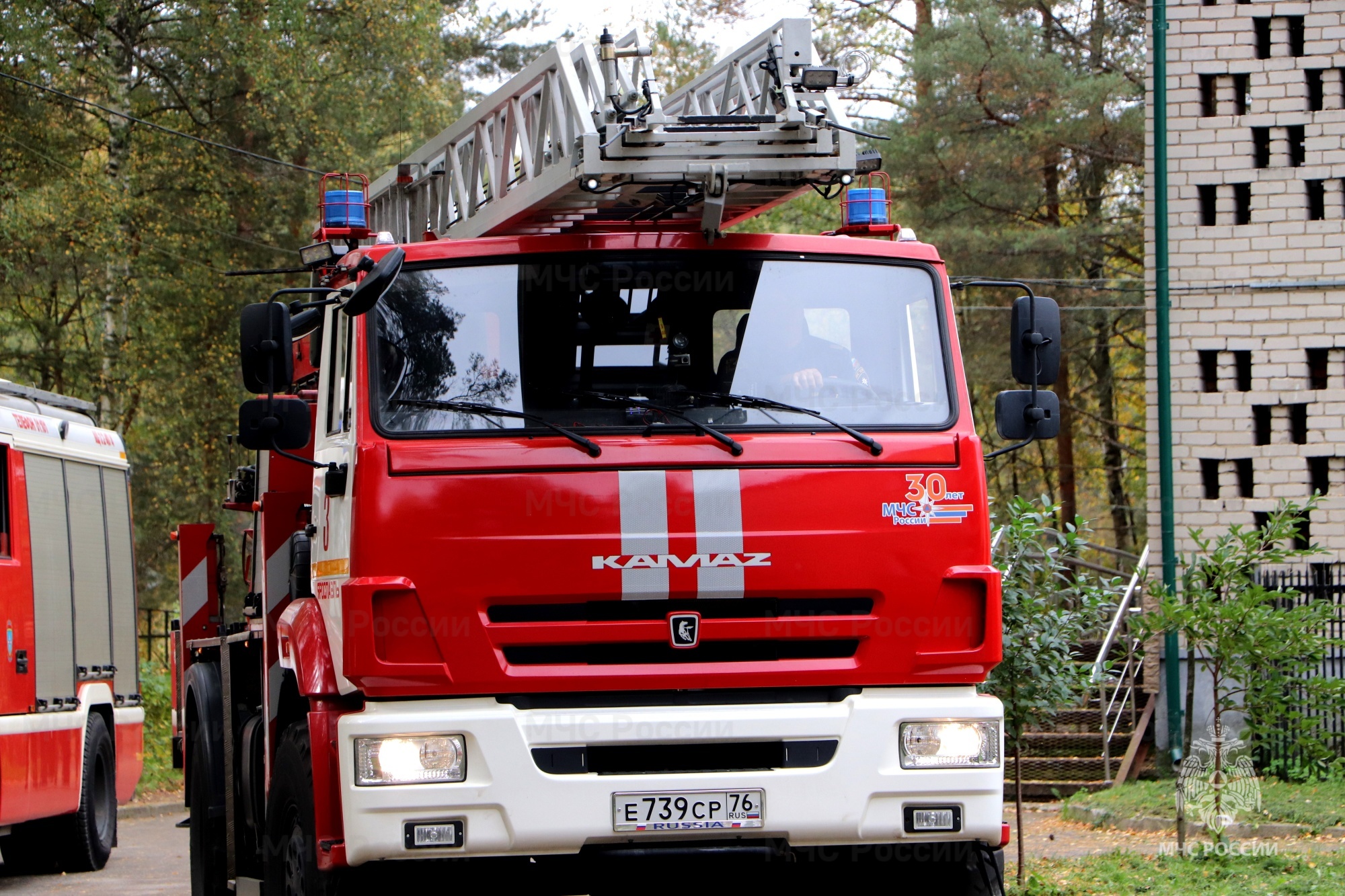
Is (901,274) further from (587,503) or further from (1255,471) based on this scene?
(1255,471)

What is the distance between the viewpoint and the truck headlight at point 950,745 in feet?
20.6

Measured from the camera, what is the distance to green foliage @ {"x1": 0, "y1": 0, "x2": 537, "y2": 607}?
2492 cm

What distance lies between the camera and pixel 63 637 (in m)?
13.2

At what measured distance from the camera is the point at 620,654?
245 inches

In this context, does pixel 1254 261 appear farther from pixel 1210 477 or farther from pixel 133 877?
pixel 133 877

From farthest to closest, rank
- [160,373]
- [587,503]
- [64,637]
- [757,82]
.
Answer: [160,373]
[64,637]
[757,82]
[587,503]

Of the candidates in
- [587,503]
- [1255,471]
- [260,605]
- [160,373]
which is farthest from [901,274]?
[160,373]

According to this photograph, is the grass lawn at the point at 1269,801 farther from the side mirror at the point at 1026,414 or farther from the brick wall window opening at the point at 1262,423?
the side mirror at the point at 1026,414

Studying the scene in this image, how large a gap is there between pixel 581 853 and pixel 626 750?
428 mm

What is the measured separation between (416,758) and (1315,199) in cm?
1540

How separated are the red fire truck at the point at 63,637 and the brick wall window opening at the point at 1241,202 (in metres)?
11.8

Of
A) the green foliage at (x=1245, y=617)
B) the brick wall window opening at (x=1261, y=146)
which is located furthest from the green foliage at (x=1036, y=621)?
the brick wall window opening at (x=1261, y=146)

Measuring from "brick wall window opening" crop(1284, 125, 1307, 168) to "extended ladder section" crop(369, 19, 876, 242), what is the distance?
11854 millimetres

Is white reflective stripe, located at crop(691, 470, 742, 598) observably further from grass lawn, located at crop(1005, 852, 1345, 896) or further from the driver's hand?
grass lawn, located at crop(1005, 852, 1345, 896)
